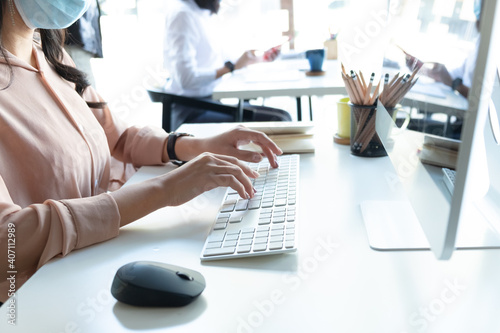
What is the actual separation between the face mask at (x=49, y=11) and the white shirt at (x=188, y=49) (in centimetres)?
150

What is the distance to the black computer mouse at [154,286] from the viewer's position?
0.58m

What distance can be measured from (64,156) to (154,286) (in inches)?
20.4

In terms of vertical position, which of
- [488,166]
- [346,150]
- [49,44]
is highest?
[49,44]

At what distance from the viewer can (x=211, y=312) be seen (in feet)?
1.91

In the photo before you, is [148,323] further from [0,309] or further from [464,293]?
[464,293]

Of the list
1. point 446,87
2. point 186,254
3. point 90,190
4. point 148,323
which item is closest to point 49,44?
point 90,190

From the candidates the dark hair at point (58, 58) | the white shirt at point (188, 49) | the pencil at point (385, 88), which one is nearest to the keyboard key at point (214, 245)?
the pencil at point (385, 88)

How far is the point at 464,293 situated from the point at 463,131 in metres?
0.26

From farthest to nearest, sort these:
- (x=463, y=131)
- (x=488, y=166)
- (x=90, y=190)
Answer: (x=90, y=190) < (x=488, y=166) < (x=463, y=131)

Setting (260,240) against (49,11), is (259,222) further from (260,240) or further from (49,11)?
(49,11)

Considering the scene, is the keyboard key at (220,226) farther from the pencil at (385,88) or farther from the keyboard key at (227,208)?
the pencil at (385,88)

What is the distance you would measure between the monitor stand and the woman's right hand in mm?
232

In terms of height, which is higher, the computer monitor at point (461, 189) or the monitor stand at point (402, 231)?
the computer monitor at point (461, 189)

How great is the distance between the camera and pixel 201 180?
862 mm
